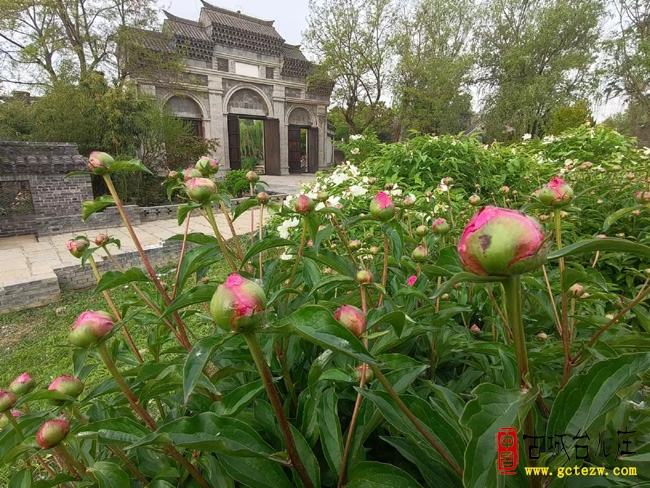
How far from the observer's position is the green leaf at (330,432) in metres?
0.42

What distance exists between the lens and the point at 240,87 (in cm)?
930

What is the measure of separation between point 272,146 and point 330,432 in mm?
10298

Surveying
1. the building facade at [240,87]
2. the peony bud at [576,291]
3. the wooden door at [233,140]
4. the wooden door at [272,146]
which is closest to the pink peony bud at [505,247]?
the peony bud at [576,291]

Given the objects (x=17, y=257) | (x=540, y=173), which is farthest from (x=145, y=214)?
(x=540, y=173)

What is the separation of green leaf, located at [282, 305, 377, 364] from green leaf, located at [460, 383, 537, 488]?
0.28 ft

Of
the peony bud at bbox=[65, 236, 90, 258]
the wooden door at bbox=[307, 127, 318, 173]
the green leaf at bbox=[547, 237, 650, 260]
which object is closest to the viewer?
the green leaf at bbox=[547, 237, 650, 260]

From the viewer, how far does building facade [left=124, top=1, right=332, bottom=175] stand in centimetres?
833

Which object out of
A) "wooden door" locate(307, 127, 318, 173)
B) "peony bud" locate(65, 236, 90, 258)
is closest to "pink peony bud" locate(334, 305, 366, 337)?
"peony bud" locate(65, 236, 90, 258)

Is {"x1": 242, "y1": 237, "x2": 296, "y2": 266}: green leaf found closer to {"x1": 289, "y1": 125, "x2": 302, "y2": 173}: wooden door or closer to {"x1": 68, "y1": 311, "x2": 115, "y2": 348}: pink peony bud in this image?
{"x1": 68, "y1": 311, "x2": 115, "y2": 348}: pink peony bud

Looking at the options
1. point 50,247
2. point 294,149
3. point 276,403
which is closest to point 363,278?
point 276,403

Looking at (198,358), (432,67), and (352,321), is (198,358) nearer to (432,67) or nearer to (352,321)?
(352,321)

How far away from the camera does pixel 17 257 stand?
3486 mm

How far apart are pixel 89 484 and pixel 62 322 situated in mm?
2396

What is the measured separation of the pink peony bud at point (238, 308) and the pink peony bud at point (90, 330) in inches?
7.9
